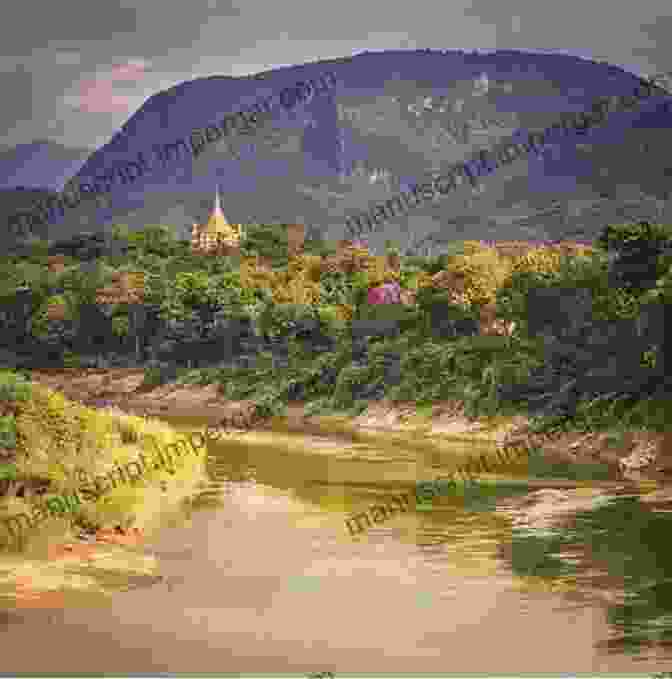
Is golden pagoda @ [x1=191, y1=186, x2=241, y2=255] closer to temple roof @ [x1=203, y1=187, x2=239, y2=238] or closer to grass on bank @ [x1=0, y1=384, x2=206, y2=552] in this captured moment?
temple roof @ [x1=203, y1=187, x2=239, y2=238]

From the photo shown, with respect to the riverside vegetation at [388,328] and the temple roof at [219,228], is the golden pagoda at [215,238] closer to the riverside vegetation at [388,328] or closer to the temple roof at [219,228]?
the temple roof at [219,228]

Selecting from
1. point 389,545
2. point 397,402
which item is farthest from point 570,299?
point 389,545

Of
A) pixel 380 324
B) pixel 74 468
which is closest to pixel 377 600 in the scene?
pixel 74 468

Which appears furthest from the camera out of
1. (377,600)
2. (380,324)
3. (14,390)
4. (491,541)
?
(380,324)

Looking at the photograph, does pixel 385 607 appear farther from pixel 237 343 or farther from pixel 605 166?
pixel 605 166

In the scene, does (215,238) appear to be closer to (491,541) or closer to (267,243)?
(267,243)
